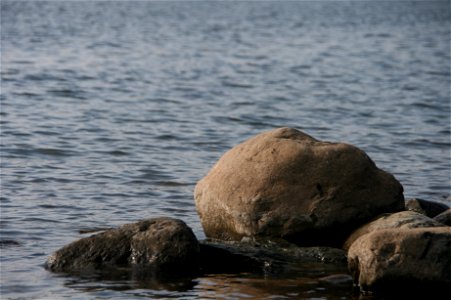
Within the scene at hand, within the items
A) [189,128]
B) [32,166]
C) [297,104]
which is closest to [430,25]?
[297,104]

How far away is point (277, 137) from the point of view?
10781 mm

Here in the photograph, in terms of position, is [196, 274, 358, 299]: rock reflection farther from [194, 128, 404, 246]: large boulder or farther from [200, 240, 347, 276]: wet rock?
[194, 128, 404, 246]: large boulder

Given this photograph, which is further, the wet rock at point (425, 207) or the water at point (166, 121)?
the wet rock at point (425, 207)

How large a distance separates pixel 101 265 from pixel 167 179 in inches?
191

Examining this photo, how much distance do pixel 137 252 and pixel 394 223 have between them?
8.03ft

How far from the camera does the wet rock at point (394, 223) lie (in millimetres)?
9695

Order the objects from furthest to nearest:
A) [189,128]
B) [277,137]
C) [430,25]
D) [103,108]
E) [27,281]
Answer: [430,25] → [103,108] → [189,128] → [277,137] → [27,281]

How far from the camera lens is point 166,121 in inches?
788

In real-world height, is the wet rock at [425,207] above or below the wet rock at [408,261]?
below

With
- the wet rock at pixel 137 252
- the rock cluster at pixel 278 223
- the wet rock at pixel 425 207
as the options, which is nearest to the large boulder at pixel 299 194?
the rock cluster at pixel 278 223

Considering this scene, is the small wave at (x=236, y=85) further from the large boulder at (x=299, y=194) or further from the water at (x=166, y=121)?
the large boulder at (x=299, y=194)

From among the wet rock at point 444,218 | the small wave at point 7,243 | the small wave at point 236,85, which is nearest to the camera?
the small wave at point 7,243

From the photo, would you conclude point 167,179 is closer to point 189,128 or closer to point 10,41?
point 189,128

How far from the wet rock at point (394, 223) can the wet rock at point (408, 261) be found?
758 mm
